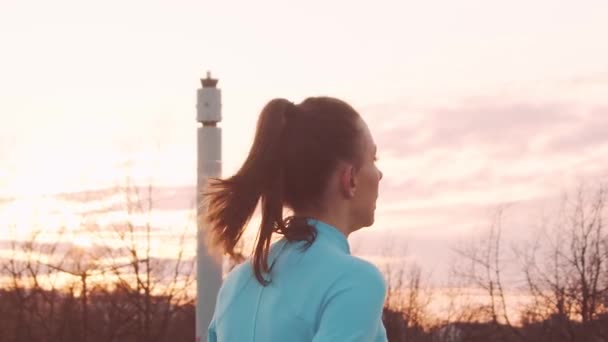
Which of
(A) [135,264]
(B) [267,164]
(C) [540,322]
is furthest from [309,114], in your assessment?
(C) [540,322]

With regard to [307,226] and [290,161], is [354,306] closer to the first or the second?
[307,226]

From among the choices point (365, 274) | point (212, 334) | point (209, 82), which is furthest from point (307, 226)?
point (209, 82)

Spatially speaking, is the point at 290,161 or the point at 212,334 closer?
the point at 290,161

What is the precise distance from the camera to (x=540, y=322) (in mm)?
22609

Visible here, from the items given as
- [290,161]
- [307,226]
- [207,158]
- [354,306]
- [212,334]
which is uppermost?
[290,161]

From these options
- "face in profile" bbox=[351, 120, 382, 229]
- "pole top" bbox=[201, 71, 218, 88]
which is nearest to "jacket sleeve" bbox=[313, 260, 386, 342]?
"face in profile" bbox=[351, 120, 382, 229]

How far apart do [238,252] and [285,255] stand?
0.93 ft

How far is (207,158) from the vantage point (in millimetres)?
9906

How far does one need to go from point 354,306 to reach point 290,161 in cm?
29

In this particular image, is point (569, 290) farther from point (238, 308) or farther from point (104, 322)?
point (238, 308)

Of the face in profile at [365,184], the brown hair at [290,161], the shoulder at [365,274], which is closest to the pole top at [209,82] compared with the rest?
the brown hair at [290,161]

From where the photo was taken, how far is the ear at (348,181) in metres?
1.88

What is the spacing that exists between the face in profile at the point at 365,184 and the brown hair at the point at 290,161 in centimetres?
2

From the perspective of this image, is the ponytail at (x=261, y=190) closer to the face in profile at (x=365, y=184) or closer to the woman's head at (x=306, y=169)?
the woman's head at (x=306, y=169)
